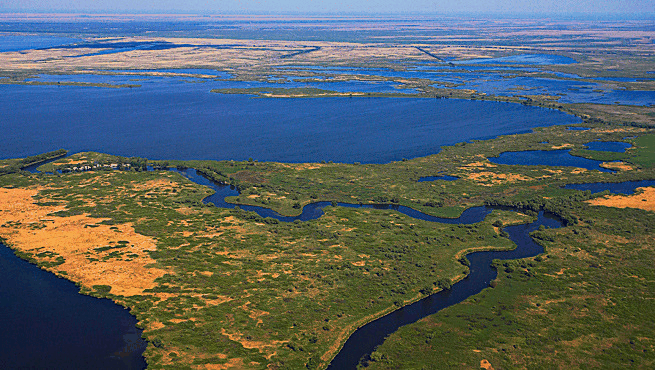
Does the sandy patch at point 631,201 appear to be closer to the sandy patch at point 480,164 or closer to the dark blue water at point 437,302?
the dark blue water at point 437,302

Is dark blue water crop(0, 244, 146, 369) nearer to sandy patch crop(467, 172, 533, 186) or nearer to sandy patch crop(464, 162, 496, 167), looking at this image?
sandy patch crop(467, 172, 533, 186)

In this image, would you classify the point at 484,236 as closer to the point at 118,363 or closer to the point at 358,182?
the point at 358,182

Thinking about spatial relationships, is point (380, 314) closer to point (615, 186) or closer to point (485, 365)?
point (485, 365)

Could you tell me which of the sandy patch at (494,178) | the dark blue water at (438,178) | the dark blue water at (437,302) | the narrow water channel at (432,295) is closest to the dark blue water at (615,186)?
the sandy patch at (494,178)

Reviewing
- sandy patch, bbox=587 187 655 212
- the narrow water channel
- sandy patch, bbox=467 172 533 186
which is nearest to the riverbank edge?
the narrow water channel

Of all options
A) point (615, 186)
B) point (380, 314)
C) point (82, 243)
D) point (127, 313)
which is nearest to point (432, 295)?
point (380, 314)
